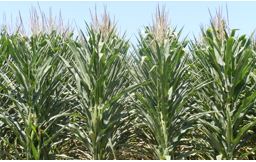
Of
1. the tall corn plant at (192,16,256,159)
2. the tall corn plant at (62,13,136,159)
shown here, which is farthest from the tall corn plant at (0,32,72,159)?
the tall corn plant at (192,16,256,159)

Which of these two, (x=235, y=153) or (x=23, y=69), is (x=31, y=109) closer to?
(x=23, y=69)

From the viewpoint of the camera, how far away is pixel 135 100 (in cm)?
352

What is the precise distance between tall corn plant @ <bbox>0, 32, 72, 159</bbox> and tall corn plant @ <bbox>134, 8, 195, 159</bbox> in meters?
0.73

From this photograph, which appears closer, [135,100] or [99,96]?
[99,96]

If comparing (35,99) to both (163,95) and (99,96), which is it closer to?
(99,96)

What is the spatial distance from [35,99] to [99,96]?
565 mm

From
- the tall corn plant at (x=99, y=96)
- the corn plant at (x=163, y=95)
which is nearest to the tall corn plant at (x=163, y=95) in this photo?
the corn plant at (x=163, y=95)

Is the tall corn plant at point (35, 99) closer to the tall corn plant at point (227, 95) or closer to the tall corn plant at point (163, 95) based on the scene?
the tall corn plant at point (163, 95)

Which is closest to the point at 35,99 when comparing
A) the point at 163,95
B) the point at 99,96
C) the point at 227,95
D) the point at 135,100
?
the point at 99,96

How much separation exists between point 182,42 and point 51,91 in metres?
1.38

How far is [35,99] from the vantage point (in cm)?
329

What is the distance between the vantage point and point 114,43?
12.8 ft

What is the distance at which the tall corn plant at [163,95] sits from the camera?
319cm

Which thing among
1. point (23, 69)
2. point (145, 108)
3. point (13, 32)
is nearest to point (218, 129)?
point (145, 108)
